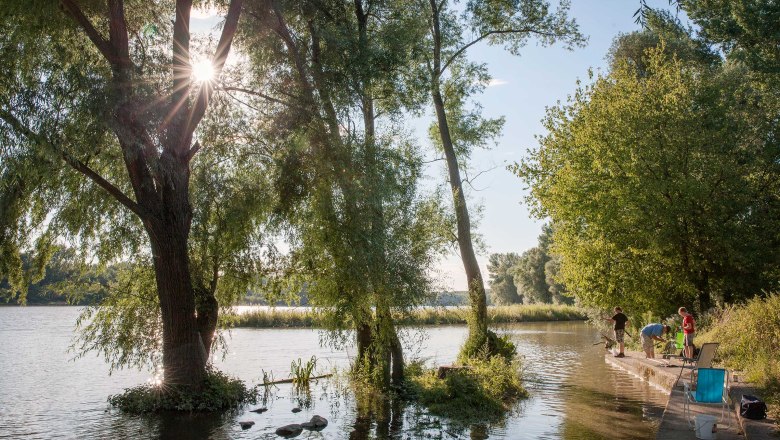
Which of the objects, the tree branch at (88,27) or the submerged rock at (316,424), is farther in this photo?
the tree branch at (88,27)

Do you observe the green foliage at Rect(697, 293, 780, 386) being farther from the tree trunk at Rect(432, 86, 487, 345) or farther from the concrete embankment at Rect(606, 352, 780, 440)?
the tree trunk at Rect(432, 86, 487, 345)

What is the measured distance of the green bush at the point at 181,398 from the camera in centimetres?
1525

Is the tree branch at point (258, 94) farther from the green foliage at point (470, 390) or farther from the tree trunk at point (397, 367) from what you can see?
the green foliage at point (470, 390)

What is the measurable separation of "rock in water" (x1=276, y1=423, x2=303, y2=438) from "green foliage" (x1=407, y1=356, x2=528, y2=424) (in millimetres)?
3240

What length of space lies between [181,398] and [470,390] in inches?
264

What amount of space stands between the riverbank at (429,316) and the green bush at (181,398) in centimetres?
287

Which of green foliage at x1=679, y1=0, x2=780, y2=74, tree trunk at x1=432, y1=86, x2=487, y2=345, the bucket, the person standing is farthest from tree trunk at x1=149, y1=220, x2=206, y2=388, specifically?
green foliage at x1=679, y1=0, x2=780, y2=74

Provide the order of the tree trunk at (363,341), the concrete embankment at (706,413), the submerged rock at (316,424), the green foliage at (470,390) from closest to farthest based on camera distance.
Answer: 1. the concrete embankment at (706,413)
2. the submerged rock at (316,424)
3. the green foliage at (470,390)
4. the tree trunk at (363,341)

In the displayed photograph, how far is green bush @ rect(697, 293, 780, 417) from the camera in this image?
1334 centimetres

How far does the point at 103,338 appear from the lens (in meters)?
17.0

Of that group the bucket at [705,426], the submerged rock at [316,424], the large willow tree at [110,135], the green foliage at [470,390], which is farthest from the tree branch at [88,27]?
the bucket at [705,426]

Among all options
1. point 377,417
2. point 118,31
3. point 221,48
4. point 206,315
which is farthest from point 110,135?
point 377,417

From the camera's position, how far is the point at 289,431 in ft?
42.0

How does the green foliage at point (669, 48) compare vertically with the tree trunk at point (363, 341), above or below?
above
